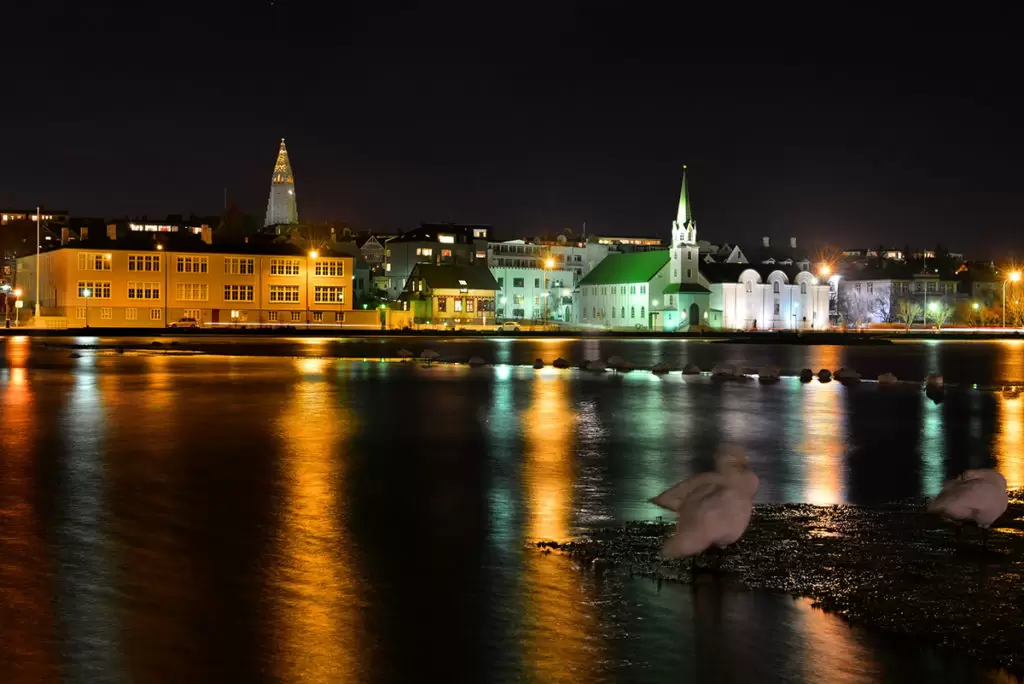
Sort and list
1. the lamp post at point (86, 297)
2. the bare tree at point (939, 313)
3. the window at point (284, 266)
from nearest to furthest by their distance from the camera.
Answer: the lamp post at point (86, 297) < the window at point (284, 266) < the bare tree at point (939, 313)

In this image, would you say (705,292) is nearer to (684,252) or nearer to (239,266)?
(684,252)

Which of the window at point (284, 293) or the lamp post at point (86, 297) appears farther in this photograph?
the window at point (284, 293)

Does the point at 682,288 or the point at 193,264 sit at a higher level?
the point at 193,264

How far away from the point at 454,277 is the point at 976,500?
125m

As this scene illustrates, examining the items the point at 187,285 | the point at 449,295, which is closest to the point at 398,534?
the point at 187,285

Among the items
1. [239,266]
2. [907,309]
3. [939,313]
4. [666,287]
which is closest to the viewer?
[239,266]

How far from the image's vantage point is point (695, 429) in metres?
25.5

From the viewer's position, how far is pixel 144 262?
104 m

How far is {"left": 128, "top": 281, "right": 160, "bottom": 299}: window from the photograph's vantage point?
4075 inches

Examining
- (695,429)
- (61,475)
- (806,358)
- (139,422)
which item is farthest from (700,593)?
(806,358)

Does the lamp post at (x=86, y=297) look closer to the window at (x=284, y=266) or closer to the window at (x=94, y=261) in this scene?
the window at (x=94, y=261)

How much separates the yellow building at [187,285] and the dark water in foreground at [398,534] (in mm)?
76540

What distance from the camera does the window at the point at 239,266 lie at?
10788 cm

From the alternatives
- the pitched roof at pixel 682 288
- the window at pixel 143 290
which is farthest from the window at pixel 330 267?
the pitched roof at pixel 682 288
